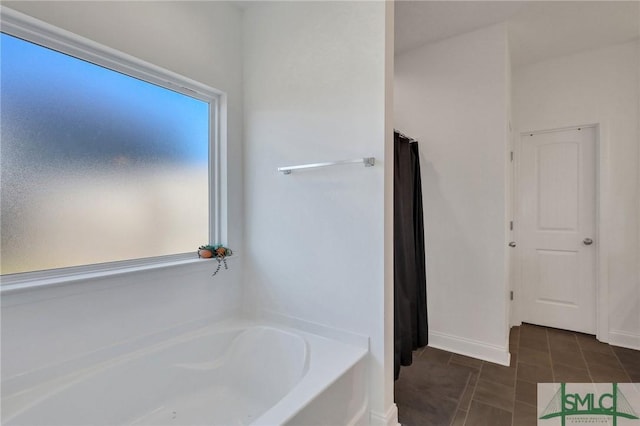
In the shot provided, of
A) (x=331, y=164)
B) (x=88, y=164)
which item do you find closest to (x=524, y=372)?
(x=331, y=164)

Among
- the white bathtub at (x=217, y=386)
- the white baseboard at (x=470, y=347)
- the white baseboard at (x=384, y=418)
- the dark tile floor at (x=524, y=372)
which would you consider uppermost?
the white bathtub at (x=217, y=386)

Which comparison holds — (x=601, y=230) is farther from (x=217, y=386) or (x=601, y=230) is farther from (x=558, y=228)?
(x=217, y=386)

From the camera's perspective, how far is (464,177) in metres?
2.50

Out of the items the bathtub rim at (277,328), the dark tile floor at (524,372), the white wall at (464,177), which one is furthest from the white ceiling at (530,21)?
the dark tile floor at (524,372)

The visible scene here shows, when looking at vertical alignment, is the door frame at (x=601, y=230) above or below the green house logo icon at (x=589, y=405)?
above

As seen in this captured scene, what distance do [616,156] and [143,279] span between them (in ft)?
12.7

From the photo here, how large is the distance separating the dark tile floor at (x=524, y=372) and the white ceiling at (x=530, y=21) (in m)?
2.68

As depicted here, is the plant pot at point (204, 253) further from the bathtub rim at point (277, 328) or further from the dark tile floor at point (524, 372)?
the dark tile floor at point (524, 372)

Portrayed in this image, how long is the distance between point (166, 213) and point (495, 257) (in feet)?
7.98

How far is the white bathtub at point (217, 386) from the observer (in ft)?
3.88

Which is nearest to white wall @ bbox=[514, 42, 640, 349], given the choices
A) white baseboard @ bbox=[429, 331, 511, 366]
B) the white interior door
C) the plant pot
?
the white interior door

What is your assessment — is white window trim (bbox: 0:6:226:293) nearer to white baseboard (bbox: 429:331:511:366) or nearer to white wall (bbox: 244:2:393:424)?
white wall (bbox: 244:2:393:424)

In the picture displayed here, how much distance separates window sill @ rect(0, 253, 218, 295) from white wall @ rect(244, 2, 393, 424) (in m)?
0.56

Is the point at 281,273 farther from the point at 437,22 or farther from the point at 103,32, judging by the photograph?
the point at 437,22
